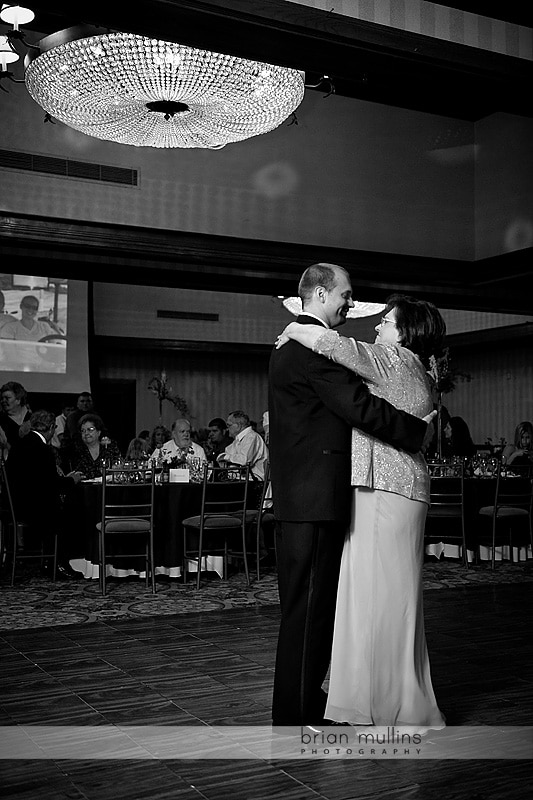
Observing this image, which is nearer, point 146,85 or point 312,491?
point 312,491

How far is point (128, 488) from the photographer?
7.62 metres

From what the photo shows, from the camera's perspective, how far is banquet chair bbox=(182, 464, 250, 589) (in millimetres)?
7395

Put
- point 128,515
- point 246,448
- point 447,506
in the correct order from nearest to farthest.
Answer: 1. point 128,515
2. point 447,506
3. point 246,448

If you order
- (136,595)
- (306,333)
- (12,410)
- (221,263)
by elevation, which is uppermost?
(221,263)

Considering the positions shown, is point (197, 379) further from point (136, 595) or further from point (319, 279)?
point (319, 279)

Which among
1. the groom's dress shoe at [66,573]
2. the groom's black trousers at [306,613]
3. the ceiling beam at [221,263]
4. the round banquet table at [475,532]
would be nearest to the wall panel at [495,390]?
the ceiling beam at [221,263]

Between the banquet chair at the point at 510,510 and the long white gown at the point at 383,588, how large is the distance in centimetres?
544

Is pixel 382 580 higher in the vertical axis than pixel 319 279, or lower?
lower

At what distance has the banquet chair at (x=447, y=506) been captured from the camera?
27.4ft

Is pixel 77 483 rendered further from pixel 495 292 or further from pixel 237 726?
pixel 495 292

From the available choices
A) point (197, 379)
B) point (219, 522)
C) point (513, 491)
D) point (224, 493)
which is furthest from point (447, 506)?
point (197, 379)

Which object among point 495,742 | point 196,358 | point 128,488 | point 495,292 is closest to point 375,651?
point 495,742

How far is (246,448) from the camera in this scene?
889 centimetres

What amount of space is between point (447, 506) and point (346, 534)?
553 cm
